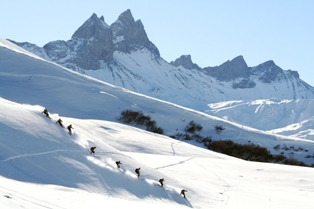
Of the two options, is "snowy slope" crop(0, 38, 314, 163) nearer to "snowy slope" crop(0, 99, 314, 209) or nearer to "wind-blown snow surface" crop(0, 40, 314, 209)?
"wind-blown snow surface" crop(0, 40, 314, 209)

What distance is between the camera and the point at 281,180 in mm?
20953

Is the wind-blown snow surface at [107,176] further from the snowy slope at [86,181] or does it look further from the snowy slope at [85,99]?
the snowy slope at [85,99]

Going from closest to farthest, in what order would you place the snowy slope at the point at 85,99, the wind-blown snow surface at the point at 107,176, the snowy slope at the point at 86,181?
1. the snowy slope at the point at 86,181
2. the wind-blown snow surface at the point at 107,176
3. the snowy slope at the point at 85,99

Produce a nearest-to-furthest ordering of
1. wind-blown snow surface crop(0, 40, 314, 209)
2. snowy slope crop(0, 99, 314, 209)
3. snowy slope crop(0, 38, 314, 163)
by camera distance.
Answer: snowy slope crop(0, 99, 314, 209) → wind-blown snow surface crop(0, 40, 314, 209) → snowy slope crop(0, 38, 314, 163)

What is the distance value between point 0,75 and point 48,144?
206ft

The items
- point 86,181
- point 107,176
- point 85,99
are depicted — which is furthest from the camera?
point 85,99

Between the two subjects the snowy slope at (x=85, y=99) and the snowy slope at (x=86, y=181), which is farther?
the snowy slope at (x=85, y=99)

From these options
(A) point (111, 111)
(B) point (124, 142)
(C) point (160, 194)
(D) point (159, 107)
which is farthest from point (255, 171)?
(D) point (159, 107)

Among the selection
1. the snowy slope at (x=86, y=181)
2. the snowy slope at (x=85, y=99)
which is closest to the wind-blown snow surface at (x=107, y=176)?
the snowy slope at (x=86, y=181)

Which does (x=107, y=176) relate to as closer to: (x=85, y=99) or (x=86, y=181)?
(x=86, y=181)

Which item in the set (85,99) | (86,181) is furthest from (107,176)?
(85,99)

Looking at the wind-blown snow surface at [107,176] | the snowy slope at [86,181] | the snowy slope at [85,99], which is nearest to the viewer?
the snowy slope at [86,181]

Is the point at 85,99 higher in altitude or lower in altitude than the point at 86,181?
lower

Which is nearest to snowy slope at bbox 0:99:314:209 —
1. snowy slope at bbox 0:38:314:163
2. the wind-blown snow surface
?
the wind-blown snow surface
